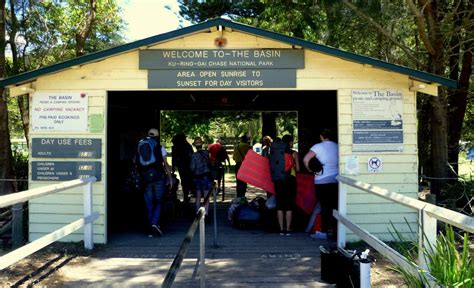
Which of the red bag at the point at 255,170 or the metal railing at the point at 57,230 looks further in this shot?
the red bag at the point at 255,170

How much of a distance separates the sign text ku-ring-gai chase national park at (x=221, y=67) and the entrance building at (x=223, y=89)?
0.05 feet

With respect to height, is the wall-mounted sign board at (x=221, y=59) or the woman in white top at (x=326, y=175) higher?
the wall-mounted sign board at (x=221, y=59)

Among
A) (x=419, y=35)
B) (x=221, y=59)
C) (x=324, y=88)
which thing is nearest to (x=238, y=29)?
(x=221, y=59)

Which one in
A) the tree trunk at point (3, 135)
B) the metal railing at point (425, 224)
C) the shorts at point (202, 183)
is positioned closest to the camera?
the metal railing at point (425, 224)

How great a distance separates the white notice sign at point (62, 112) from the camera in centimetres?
761

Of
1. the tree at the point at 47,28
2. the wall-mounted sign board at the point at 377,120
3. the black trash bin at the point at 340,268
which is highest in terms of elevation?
the tree at the point at 47,28

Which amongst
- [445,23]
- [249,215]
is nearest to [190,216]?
[249,215]

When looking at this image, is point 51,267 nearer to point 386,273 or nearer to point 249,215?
point 249,215

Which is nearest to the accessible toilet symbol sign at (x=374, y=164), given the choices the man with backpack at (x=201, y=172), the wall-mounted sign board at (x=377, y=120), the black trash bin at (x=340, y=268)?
the wall-mounted sign board at (x=377, y=120)

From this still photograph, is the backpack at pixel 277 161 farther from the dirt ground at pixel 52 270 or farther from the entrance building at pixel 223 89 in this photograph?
the dirt ground at pixel 52 270

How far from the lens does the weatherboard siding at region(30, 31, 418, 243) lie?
757 cm

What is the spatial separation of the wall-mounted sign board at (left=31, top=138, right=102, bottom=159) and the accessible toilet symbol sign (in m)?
4.25

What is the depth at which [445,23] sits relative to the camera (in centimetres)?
1003

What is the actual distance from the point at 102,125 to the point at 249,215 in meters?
3.03
